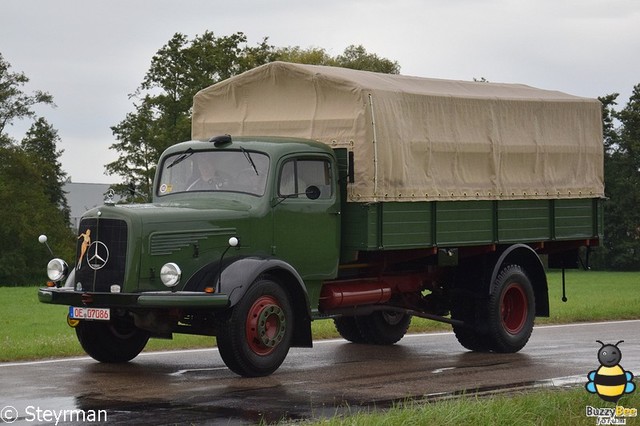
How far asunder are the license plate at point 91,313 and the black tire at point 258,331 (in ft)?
3.80

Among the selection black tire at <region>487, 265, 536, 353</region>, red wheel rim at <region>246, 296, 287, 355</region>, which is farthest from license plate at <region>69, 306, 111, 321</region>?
black tire at <region>487, 265, 536, 353</region>

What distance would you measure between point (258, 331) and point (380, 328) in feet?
15.2

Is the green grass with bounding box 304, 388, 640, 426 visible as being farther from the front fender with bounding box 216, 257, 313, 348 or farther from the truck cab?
the truck cab

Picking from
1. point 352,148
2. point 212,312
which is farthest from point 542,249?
point 212,312

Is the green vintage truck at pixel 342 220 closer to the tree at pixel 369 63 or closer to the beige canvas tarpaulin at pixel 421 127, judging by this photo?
the beige canvas tarpaulin at pixel 421 127

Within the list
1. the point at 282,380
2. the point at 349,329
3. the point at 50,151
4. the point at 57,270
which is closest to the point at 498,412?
the point at 282,380

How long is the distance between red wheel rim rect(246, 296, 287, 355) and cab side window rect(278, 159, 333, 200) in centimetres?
153

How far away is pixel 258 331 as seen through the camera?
13531 mm

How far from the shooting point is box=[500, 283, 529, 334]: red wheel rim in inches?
688

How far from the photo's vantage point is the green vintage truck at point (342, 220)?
13492mm

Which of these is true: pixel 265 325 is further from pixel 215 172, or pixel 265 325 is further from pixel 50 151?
pixel 50 151

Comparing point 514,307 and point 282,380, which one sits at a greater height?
point 514,307

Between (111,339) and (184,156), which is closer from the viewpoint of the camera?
(111,339)

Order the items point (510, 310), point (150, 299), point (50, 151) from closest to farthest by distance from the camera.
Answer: point (150, 299) → point (510, 310) → point (50, 151)
